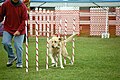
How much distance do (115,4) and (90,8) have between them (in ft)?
6.04

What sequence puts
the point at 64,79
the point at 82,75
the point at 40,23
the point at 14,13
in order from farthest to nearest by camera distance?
the point at 40,23 < the point at 14,13 < the point at 82,75 < the point at 64,79

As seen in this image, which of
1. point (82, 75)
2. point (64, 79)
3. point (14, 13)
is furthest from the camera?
point (14, 13)

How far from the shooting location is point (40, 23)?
1148 inches

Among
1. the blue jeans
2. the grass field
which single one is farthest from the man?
the grass field

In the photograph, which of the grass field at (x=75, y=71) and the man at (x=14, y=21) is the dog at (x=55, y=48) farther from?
the man at (x=14, y=21)

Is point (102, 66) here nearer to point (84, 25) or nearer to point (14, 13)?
point (14, 13)

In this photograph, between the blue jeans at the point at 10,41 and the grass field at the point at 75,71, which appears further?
the blue jeans at the point at 10,41

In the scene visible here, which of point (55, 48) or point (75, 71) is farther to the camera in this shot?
point (55, 48)

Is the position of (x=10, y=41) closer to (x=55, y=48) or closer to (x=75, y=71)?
(x=55, y=48)

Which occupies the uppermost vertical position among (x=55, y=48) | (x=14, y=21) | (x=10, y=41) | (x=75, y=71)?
(x=14, y=21)

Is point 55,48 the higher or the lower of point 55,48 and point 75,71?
the higher

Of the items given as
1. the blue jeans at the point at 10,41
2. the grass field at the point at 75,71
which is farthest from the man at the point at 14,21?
the grass field at the point at 75,71

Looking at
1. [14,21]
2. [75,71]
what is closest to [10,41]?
[14,21]

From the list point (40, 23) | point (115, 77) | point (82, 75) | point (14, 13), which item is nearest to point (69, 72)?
point (82, 75)
